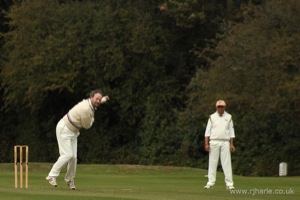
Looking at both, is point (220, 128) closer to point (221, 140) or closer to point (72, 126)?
point (221, 140)

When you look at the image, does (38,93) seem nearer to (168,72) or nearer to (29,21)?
(29,21)

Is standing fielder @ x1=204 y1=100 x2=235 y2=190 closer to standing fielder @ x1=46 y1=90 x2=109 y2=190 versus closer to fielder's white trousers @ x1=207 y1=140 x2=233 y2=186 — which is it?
fielder's white trousers @ x1=207 y1=140 x2=233 y2=186

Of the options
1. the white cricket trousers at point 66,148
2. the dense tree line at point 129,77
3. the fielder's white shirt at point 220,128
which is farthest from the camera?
the dense tree line at point 129,77

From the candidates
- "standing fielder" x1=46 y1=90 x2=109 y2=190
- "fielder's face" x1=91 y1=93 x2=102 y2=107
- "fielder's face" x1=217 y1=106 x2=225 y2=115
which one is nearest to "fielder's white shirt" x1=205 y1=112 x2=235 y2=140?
"fielder's face" x1=217 y1=106 x2=225 y2=115

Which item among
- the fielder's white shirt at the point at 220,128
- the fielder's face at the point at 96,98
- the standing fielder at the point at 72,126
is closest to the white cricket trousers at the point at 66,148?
the standing fielder at the point at 72,126

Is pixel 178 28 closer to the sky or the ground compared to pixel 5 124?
closer to the sky

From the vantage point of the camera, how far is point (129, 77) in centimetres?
4516

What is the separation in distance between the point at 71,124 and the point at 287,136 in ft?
70.6

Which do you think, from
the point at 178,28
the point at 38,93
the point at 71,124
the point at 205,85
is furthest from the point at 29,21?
the point at 71,124

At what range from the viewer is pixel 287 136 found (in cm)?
3953

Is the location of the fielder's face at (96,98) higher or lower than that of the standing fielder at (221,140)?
higher

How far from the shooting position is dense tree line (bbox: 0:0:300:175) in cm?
4016

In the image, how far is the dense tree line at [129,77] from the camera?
4016cm

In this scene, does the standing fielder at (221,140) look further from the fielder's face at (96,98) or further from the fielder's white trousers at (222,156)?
the fielder's face at (96,98)
